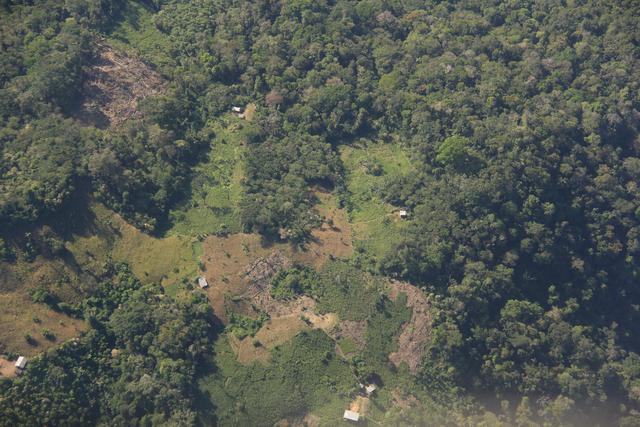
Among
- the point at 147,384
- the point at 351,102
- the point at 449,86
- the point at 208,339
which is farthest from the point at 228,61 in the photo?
the point at 147,384

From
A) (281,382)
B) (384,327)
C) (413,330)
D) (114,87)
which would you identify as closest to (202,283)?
(281,382)

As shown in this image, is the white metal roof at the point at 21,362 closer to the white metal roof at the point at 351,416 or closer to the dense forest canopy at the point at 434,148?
the dense forest canopy at the point at 434,148

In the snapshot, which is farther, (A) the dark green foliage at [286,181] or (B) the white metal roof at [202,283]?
(A) the dark green foliage at [286,181]

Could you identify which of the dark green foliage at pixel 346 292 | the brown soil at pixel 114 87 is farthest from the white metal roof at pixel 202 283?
the brown soil at pixel 114 87

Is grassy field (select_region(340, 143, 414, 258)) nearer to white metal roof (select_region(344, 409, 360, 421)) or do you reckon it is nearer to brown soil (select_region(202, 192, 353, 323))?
Answer: brown soil (select_region(202, 192, 353, 323))

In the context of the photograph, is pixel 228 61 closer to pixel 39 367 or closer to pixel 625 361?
pixel 39 367

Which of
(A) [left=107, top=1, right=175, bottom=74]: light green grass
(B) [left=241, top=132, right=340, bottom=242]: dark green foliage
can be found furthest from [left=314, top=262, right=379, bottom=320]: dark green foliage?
(A) [left=107, top=1, right=175, bottom=74]: light green grass
